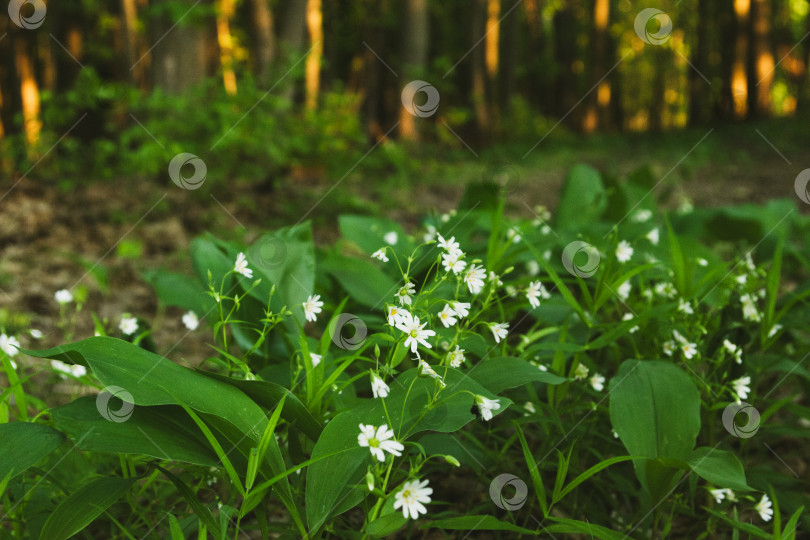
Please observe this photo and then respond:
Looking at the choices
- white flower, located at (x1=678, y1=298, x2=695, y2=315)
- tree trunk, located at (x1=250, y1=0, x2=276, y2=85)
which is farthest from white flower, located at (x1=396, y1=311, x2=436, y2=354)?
tree trunk, located at (x1=250, y1=0, x2=276, y2=85)

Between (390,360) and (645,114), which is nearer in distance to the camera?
(390,360)

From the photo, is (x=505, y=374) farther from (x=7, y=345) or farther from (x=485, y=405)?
(x=7, y=345)

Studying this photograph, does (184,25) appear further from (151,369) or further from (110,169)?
(151,369)

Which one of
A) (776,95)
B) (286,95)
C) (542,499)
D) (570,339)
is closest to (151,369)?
(542,499)

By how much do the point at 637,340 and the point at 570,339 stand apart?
17 cm

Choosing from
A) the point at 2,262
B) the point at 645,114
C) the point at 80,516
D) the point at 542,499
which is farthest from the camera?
the point at 645,114

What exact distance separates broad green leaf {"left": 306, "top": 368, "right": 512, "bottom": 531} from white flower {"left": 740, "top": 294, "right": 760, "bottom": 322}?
848mm

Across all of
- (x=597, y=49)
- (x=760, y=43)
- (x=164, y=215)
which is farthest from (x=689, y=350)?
(x=597, y=49)

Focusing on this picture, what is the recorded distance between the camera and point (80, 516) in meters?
1.08

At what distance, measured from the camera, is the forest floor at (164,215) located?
3.04m

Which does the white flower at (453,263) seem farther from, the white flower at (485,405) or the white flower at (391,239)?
the white flower at (391,239)

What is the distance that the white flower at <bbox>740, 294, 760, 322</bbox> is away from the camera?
1.62m

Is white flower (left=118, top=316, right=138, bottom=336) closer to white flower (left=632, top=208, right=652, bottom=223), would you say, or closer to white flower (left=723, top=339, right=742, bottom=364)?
white flower (left=723, top=339, right=742, bottom=364)

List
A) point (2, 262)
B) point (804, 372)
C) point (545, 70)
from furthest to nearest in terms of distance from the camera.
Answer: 1. point (545, 70)
2. point (2, 262)
3. point (804, 372)
